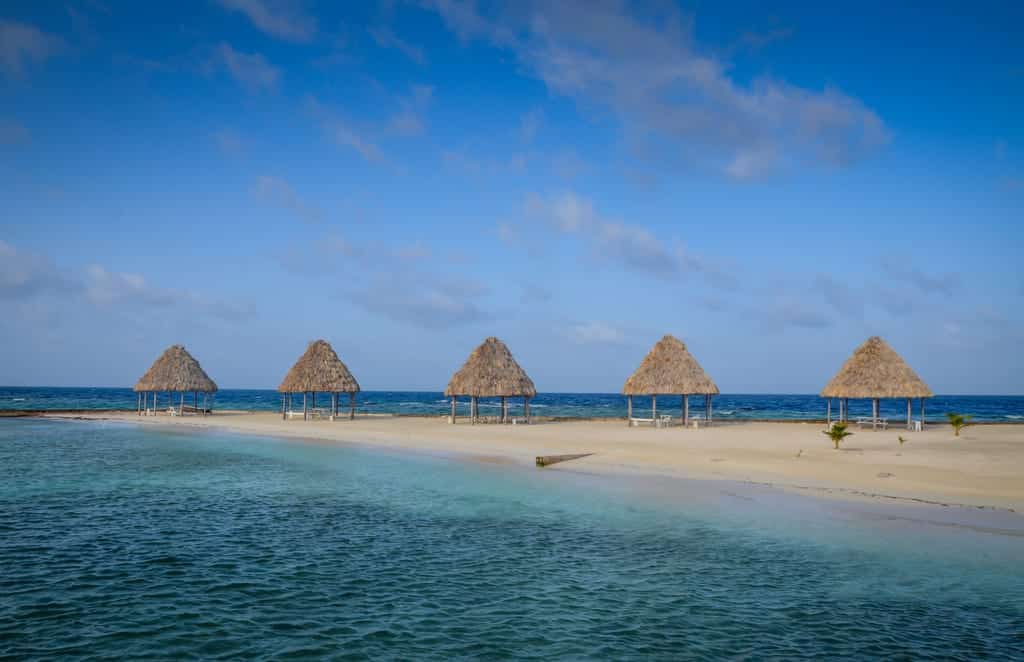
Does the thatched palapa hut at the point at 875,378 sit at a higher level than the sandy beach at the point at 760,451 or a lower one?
higher

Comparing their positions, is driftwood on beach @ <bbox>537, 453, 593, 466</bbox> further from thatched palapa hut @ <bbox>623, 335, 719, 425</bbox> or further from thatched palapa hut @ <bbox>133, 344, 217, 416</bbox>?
thatched palapa hut @ <bbox>133, 344, 217, 416</bbox>

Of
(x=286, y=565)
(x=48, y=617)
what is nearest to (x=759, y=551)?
(x=286, y=565)

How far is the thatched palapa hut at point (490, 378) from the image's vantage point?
1374 inches

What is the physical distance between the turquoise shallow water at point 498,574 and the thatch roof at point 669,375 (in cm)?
1636

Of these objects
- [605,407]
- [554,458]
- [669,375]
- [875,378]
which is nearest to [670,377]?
[669,375]

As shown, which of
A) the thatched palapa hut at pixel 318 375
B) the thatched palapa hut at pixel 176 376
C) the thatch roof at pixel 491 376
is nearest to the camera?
the thatch roof at pixel 491 376

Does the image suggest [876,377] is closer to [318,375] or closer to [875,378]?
[875,378]

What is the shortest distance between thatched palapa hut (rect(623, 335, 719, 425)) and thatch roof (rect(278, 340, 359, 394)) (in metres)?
15.9

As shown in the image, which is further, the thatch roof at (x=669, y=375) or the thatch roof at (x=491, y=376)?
the thatch roof at (x=491, y=376)

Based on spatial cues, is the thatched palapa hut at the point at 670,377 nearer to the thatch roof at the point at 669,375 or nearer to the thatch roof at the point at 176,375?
the thatch roof at the point at 669,375

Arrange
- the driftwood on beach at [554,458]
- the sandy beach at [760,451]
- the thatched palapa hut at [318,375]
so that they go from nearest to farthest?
the sandy beach at [760,451]
the driftwood on beach at [554,458]
the thatched palapa hut at [318,375]

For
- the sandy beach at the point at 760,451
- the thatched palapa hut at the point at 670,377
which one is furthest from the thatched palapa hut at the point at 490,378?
the thatched palapa hut at the point at 670,377

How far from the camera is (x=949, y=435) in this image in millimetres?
27797

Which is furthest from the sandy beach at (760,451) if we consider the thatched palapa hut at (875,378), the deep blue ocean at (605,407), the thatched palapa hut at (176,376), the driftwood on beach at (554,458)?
the deep blue ocean at (605,407)
